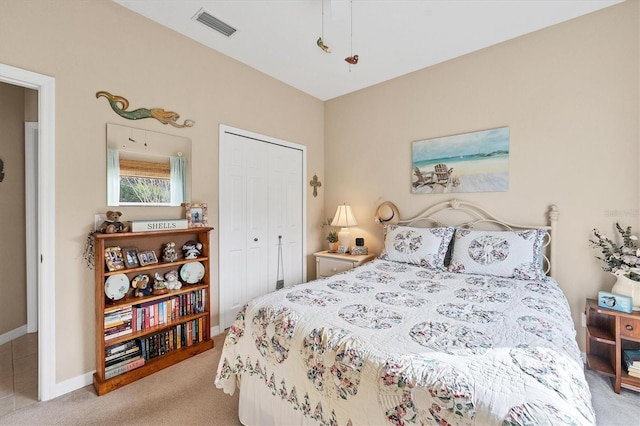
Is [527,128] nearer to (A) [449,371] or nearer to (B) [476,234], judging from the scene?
(B) [476,234]

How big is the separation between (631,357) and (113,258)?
148 inches

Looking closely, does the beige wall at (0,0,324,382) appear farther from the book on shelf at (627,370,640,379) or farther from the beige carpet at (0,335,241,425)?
the book on shelf at (627,370,640,379)

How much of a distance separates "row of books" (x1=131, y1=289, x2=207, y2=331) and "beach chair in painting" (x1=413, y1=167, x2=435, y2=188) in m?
2.50

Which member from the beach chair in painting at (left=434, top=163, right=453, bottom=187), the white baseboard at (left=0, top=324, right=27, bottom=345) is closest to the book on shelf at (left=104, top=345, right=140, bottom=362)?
the white baseboard at (left=0, top=324, right=27, bottom=345)

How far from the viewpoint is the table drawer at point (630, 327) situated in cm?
189

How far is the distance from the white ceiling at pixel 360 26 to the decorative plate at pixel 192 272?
6.93 feet

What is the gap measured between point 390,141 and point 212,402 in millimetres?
3101

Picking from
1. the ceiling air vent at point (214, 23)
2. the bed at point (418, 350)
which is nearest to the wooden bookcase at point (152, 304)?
the bed at point (418, 350)

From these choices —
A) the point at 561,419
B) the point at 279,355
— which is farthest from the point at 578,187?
the point at 279,355

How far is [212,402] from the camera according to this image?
189 cm

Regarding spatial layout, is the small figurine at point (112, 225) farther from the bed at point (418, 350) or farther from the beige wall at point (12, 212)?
the beige wall at point (12, 212)

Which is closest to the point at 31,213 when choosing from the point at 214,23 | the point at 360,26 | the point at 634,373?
the point at 214,23

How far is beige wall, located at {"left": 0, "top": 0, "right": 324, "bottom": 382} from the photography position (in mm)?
1912

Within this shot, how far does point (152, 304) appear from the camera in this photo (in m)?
2.29
